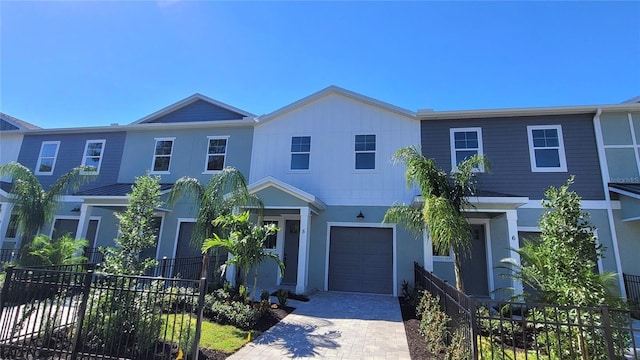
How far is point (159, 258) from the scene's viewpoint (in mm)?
13133

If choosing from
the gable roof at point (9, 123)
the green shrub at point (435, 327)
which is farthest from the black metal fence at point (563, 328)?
the gable roof at point (9, 123)

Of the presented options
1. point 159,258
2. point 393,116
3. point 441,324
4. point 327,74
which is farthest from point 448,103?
point 159,258

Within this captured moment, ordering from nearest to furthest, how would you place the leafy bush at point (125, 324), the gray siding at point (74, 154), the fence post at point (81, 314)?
the fence post at point (81, 314)
the leafy bush at point (125, 324)
the gray siding at point (74, 154)

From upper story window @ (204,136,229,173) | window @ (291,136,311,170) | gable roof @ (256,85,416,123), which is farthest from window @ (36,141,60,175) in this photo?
window @ (291,136,311,170)

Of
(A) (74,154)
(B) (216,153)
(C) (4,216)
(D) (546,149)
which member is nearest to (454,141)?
(D) (546,149)

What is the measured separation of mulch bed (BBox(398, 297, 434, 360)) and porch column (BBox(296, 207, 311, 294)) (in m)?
3.31

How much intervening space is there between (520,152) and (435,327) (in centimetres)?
881

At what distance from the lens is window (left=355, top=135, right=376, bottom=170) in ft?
41.2

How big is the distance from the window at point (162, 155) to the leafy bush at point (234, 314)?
8.99 m

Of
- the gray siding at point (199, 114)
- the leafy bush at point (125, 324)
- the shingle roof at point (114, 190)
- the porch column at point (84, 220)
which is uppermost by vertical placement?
the gray siding at point (199, 114)

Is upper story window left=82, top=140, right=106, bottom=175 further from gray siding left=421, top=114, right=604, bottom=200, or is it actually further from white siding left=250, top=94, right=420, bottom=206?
gray siding left=421, top=114, right=604, bottom=200

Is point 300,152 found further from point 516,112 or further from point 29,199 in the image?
point 29,199

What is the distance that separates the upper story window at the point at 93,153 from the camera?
1513 centimetres

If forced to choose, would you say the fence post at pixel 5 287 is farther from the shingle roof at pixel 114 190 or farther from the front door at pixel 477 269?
the front door at pixel 477 269
